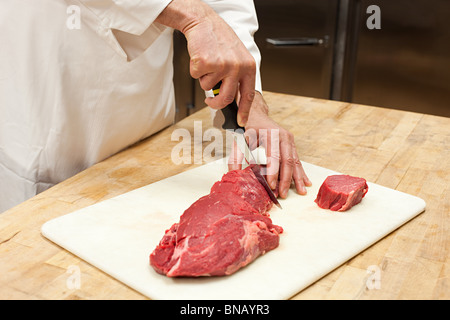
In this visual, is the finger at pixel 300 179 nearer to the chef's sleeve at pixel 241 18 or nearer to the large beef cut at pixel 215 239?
the large beef cut at pixel 215 239

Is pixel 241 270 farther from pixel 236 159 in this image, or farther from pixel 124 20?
pixel 124 20

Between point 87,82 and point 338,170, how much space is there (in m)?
0.90

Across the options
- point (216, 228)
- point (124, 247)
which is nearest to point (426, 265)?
point (216, 228)

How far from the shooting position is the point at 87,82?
1716mm

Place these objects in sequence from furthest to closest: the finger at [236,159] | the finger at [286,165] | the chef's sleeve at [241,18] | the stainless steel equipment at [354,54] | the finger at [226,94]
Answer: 1. the stainless steel equipment at [354,54]
2. the chef's sleeve at [241,18]
3. the finger at [236,159]
4. the finger at [286,165]
5. the finger at [226,94]

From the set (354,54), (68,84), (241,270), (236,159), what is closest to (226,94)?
(236,159)

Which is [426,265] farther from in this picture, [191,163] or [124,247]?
[191,163]

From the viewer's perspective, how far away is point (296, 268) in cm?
115

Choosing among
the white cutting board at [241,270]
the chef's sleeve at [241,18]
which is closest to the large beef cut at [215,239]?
the white cutting board at [241,270]

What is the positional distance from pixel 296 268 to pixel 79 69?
1.00 m

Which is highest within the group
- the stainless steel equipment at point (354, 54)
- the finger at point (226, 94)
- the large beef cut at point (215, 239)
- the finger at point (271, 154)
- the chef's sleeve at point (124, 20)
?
the chef's sleeve at point (124, 20)

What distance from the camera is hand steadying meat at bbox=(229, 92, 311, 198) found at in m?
1.55

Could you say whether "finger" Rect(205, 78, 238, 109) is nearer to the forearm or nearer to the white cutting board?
the forearm

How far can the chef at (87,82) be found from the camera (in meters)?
1.44
